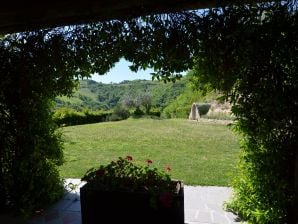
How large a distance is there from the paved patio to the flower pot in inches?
20.8

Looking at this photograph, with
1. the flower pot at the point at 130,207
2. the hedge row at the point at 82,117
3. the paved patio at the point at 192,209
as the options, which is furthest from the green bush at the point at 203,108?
the flower pot at the point at 130,207

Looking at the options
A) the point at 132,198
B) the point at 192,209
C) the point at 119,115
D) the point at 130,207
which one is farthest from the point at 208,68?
the point at 119,115

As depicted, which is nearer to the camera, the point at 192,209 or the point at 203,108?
the point at 192,209

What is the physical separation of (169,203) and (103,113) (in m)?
17.8

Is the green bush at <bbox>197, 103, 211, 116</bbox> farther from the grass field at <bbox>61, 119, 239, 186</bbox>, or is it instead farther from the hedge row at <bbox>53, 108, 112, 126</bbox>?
the hedge row at <bbox>53, 108, 112, 126</bbox>

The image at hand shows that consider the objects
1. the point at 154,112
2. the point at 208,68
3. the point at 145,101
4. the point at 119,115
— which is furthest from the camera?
the point at 145,101

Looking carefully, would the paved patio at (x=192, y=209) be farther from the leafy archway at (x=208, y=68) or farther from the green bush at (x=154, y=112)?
the green bush at (x=154, y=112)

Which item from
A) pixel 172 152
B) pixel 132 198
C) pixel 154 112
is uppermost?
pixel 154 112

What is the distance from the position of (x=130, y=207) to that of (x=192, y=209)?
1194 mm

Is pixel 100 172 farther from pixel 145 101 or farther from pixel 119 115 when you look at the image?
pixel 145 101

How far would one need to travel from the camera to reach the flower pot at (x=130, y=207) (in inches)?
121

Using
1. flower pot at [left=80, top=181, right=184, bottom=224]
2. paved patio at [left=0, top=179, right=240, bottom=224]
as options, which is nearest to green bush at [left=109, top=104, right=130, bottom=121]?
paved patio at [left=0, top=179, right=240, bottom=224]

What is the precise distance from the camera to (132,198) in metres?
3.19

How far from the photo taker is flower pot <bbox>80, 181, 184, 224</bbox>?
3.08 m
